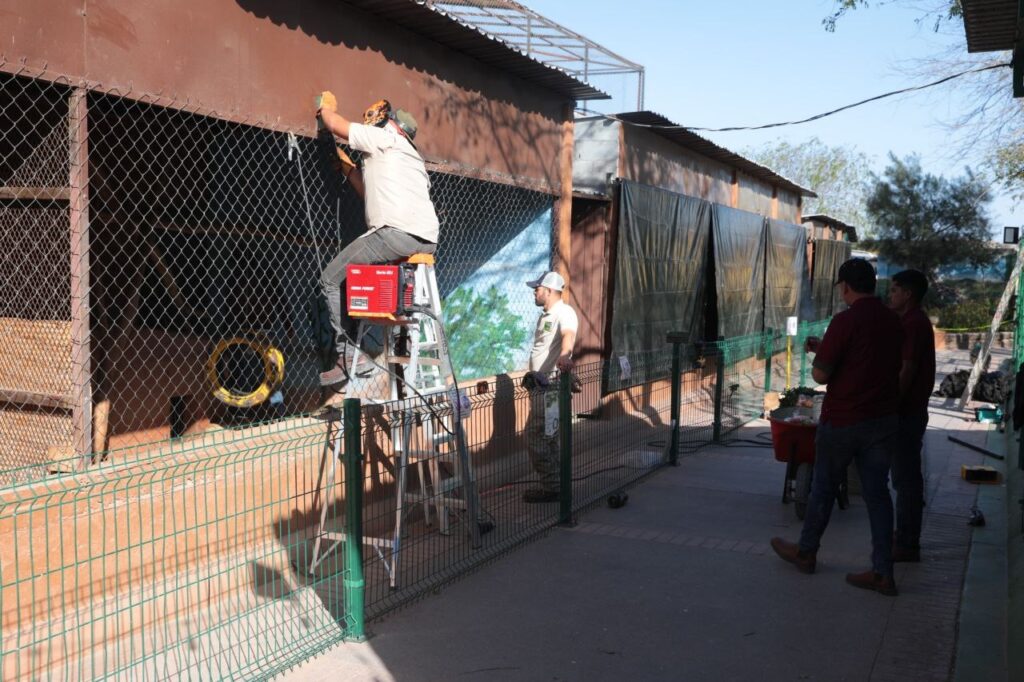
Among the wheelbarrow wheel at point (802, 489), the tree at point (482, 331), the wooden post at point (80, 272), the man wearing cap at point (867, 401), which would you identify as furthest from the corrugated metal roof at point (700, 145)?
the wooden post at point (80, 272)

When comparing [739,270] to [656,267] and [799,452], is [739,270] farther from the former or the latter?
[799,452]

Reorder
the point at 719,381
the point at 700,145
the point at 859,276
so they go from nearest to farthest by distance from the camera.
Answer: the point at 859,276, the point at 719,381, the point at 700,145

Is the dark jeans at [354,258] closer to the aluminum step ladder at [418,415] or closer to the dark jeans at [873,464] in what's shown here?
the aluminum step ladder at [418,415]

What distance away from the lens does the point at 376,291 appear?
5.51 m

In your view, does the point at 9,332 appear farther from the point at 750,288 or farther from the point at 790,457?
the point at 750,288

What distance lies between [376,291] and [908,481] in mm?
3705

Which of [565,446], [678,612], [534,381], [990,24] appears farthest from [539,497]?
[990,24]

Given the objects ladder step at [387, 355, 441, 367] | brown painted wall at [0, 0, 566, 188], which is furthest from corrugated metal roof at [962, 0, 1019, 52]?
brown painted wall at [0, 0, 566, 188]

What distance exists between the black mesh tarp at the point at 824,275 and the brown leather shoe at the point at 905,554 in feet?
64.5

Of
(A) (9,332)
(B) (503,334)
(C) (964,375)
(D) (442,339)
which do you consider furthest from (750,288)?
(A) (9,332)

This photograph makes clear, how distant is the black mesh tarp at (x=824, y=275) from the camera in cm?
2522

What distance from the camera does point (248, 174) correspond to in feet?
25.4

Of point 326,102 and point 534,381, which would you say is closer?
point 326,102

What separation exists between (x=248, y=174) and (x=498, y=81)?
2.82 meters
